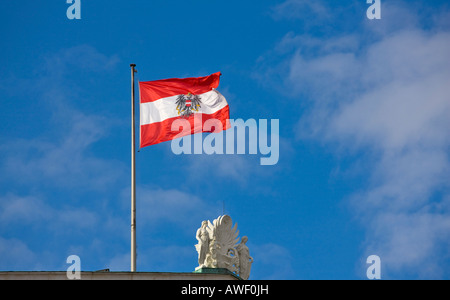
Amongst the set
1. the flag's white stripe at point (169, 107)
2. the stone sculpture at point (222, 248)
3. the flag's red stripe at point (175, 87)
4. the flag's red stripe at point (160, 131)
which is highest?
the flag's red stripe at point (175, 87)

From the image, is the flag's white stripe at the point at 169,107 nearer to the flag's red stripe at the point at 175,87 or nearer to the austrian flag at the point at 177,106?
the austrian flag at the point at 177,106

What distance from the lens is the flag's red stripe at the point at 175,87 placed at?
6144 cm

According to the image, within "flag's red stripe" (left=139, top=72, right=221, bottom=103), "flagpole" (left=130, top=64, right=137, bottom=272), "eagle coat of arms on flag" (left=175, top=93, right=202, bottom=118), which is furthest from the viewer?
"flag's red stripe" (left=139, top=72, right=221, bottom=103)

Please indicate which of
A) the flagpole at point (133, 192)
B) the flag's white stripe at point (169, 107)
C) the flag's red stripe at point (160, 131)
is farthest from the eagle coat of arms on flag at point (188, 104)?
the flagpole at point (133, 192)

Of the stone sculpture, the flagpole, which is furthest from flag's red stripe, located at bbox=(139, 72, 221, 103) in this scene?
the stone sculpture

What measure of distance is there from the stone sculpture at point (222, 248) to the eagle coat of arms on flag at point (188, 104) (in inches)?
233

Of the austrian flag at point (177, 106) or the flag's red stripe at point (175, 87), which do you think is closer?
the austrian flag at point (177, 106)

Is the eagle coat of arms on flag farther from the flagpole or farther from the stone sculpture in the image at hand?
the stone sculpture

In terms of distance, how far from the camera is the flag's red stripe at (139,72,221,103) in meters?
61.4

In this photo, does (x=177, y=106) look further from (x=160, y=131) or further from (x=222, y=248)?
(x=222, y=248)

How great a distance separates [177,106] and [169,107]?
17.1 inches

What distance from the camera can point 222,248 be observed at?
59562 mm
